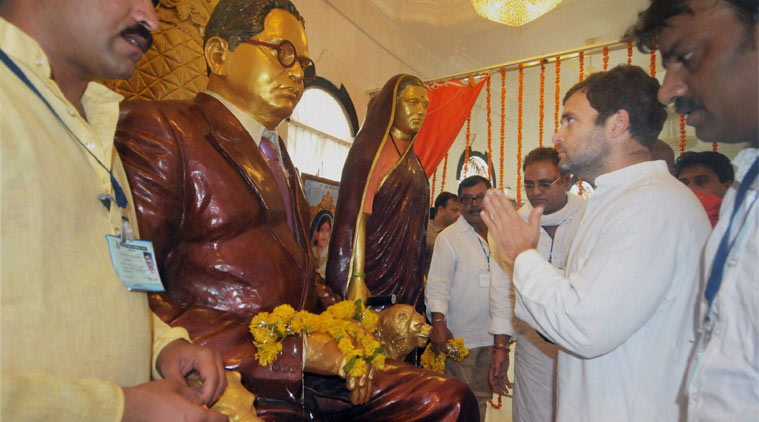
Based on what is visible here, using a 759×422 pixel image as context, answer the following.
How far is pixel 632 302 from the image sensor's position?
1.27m

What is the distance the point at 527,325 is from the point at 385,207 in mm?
1084

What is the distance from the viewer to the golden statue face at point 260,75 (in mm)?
1868

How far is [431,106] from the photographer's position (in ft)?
19.7

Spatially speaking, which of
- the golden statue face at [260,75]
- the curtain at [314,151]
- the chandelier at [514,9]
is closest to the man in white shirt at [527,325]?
the golden statue face at [260,75]

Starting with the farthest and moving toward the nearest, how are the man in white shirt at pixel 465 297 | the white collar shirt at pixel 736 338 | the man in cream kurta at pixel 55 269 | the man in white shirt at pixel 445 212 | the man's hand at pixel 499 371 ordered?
the man in white shirt at pixel 445 212 → the man in white shirt at pixel 465 297 → the man's hand at pixel 499 371 → the white collar shirt at pixel 736 338 → the man in cream kurta at pixel 55 269

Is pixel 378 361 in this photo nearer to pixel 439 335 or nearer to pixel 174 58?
pixel 439 335

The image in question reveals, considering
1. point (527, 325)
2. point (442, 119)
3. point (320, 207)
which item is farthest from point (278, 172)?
point (442, 119)

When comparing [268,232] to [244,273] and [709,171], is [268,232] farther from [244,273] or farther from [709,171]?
[709,171]

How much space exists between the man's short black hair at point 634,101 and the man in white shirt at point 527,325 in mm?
868

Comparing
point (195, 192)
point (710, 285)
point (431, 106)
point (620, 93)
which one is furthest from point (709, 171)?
point (431, 106)

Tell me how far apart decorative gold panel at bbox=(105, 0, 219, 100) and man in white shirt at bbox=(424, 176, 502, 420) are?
211 centimetres

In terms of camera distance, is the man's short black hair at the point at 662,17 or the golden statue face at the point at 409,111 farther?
the golden statue face at the point at 409,111

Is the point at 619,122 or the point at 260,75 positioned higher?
the point at 260,75

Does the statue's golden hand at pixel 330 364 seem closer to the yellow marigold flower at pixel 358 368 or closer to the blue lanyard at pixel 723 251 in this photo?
the yellow marigold flower at pixel 358 368
